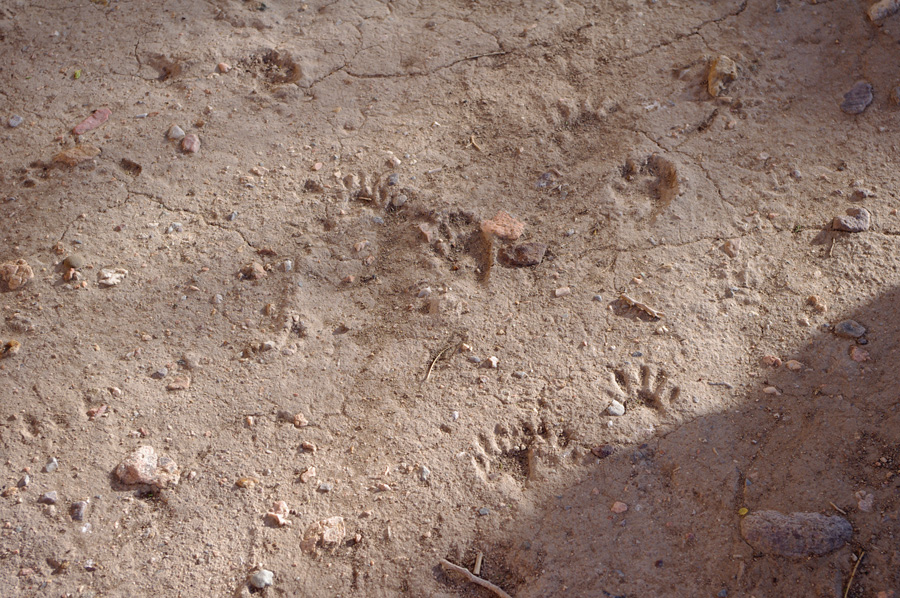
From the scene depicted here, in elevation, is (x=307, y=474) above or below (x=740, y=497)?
below

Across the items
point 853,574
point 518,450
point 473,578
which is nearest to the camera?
point 853,574

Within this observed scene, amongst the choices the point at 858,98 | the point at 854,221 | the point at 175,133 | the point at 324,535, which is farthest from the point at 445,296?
the point at 858,98

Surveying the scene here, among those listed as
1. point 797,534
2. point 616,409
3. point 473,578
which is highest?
point 797,534

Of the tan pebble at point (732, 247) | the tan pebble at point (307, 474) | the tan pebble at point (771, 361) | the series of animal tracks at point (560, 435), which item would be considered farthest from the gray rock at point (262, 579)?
the tan pebble at point (732, 247)

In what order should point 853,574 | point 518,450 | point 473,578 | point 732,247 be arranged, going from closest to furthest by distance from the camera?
1. point 853,574
2. point 473,578
3. point 518,450
4. point 732,247

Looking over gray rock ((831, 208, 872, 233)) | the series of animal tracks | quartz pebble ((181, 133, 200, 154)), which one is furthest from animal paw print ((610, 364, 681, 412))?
quartz pebble ((181, 133, 200, 154))

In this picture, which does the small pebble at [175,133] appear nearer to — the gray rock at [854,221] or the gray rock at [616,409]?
the gray rock at [616,409]

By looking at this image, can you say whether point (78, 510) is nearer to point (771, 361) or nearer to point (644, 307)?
point (644, 307)

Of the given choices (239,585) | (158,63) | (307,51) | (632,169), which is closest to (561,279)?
(632,169)

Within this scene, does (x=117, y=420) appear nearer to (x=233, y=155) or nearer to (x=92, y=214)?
→ (x=92, y=214)
